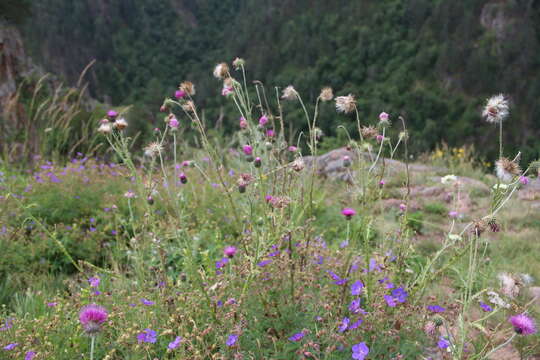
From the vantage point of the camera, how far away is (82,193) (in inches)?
140

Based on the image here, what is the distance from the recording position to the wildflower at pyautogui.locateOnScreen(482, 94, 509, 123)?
4.75 feet

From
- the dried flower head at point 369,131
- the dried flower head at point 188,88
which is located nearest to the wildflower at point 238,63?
the dried flower head at point 188,88

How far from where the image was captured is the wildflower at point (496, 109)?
1448 millimetres

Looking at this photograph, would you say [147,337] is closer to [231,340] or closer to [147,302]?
[147,302]

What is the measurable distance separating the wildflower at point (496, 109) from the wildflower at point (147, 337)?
134 centimetres

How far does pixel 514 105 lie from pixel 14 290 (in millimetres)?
61560

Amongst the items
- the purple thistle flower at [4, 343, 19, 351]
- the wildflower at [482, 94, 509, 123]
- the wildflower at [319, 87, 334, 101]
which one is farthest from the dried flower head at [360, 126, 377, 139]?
the purple thistle flower at [4, 343, 19, 351]

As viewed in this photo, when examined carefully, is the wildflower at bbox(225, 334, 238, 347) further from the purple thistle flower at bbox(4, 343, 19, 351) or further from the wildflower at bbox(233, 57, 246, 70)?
the wildflower at bbox(233, 57, 246, 70)

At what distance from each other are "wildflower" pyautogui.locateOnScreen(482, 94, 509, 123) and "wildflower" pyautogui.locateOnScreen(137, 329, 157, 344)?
52.9 inches

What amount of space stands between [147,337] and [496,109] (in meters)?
1.40

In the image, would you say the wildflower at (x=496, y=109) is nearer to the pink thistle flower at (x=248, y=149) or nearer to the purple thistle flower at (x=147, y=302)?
the pink thistle flower at (x=248, y=149)

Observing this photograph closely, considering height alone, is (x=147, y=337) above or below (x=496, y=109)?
below

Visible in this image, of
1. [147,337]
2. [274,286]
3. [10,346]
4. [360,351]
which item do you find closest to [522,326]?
[360,351]

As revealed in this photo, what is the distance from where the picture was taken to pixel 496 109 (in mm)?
1479
